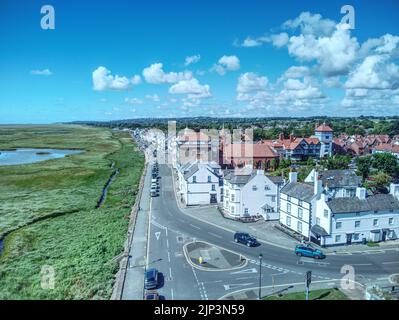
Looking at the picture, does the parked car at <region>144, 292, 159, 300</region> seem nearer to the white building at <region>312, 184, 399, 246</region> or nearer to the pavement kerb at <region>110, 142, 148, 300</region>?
the pavement kerb at <region>110, 142, 148, 300</region>

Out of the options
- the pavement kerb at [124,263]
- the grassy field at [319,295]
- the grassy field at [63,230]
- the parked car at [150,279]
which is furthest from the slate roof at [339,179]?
the grassy field at [63,230]

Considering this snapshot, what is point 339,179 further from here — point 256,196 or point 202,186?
point 202,186

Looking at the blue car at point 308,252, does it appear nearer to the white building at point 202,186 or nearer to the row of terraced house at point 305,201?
the row of terraced house at point 305,201

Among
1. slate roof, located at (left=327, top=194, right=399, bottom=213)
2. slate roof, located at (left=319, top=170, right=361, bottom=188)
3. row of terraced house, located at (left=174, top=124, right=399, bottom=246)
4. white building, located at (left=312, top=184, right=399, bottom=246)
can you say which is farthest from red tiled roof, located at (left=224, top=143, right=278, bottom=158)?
slate roof, located at (left=327, top=194, right=399, bottom=213)

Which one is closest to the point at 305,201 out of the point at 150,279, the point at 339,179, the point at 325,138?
the point at 339,179

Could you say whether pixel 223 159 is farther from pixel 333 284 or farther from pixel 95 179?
pixel 333 284
